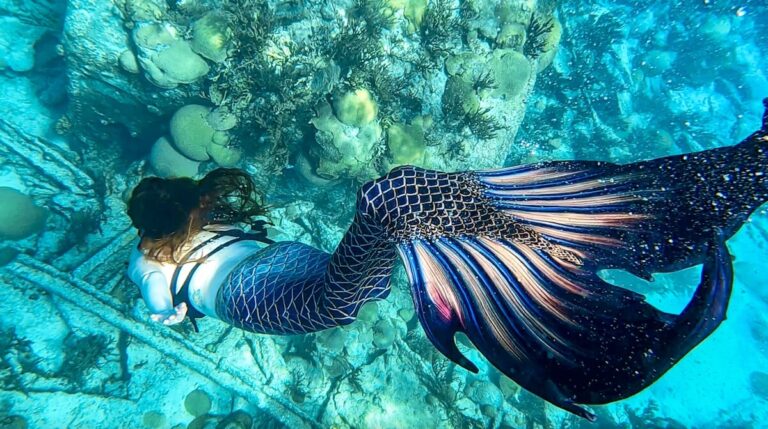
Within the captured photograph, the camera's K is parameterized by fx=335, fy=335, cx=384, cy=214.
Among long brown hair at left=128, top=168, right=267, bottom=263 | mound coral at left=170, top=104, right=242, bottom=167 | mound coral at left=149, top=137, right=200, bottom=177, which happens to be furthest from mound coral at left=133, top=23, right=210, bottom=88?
long brown hair at left=128, top=168, right=267, bottom=263

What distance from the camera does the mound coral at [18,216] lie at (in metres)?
5.48

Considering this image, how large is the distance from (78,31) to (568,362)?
7.55 meters

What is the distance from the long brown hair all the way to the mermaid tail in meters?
1.88

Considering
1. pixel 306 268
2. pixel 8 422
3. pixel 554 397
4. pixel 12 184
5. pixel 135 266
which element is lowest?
pixel 8 422

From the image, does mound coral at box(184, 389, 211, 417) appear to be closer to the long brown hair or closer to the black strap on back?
the black strap on back

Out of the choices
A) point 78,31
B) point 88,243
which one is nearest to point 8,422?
point 88,243

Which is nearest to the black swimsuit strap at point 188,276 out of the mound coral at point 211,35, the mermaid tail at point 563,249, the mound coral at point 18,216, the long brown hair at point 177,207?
the long brown hair at point 177,207

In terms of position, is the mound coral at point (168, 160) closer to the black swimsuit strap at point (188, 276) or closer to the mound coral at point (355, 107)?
the mound coral at point (355, 107)

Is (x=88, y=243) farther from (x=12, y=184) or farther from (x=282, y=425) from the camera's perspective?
(x=282, y=425)

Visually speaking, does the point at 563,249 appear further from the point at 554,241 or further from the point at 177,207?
the point at 177,207

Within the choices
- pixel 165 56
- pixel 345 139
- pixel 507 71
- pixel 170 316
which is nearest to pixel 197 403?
pixel 170 316

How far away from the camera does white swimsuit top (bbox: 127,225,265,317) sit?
3.03 metres

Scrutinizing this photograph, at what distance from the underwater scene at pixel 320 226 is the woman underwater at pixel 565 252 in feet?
0.03

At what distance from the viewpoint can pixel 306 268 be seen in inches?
112
